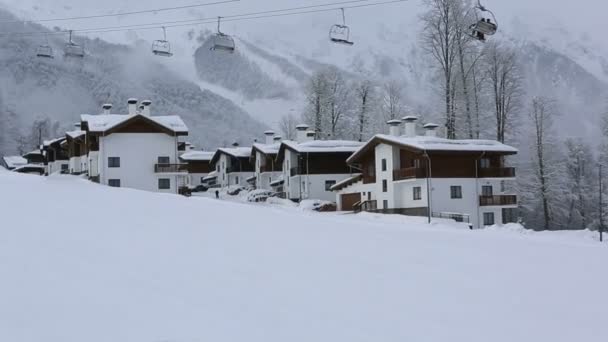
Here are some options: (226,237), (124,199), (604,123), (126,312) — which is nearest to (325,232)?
(226,237)

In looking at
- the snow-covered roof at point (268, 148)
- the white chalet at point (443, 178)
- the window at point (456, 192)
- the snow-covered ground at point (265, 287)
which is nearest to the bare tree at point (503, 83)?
the white chalet at point (443, 178)

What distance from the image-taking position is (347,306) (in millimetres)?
9516

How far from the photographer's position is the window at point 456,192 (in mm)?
43344

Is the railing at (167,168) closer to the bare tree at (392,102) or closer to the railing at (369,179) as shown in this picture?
the railing at (369,179)

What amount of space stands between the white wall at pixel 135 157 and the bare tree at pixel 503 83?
94.4ft

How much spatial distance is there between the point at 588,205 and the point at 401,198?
29882mm

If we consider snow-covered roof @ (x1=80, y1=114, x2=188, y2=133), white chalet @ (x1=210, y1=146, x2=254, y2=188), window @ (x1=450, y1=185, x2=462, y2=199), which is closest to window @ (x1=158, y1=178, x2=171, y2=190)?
snow-covered roof @ (x1=80, y1=114, x2=188, y2=133)

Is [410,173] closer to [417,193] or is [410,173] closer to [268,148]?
[417,193]

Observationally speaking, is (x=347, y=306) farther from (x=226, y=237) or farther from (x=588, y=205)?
(x=588, y=205)

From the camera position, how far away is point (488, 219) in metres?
44.2

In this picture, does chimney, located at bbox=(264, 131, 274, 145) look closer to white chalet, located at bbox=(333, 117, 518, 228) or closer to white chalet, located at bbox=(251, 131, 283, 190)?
white chalet, located at bbox=(251, 131, 283, 190)

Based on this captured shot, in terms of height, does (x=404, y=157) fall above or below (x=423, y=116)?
below

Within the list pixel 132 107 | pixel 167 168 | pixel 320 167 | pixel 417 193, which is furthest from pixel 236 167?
pixel 417 193

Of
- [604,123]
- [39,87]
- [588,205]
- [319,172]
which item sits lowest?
[588,205]
